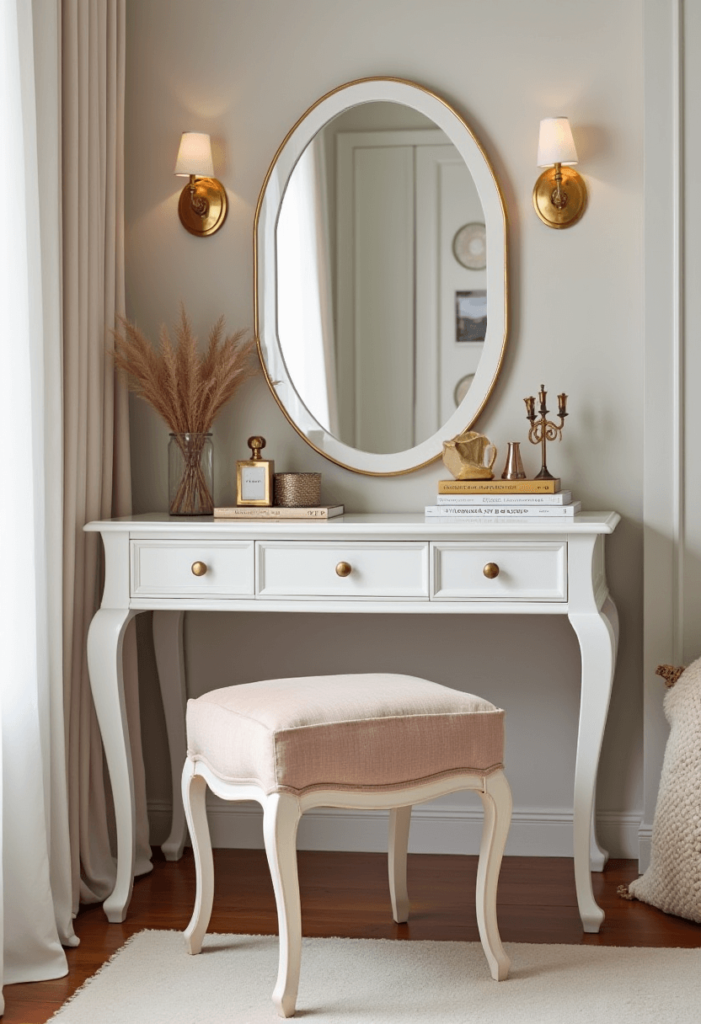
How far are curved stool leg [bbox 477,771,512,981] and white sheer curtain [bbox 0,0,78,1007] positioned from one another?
80 centimetres

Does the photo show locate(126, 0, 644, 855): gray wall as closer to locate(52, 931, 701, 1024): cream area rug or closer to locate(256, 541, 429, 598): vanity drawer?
locate(256, 541, 429, 598): vanity drawer

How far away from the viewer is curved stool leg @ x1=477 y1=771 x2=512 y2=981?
2.11 metres

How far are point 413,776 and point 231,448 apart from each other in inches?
48.2

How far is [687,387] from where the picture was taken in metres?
2.70

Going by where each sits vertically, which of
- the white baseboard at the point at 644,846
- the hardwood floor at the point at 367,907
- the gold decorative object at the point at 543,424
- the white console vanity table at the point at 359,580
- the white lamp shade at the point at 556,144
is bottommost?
the hardwood floor at the point at 367,907

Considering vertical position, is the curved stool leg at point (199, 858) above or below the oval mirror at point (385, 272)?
below

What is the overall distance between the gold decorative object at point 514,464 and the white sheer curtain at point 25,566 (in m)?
1.03

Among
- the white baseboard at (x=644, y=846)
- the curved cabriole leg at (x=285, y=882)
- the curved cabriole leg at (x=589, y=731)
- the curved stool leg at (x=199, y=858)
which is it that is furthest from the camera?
the white baseboard at (x=644, y=846)

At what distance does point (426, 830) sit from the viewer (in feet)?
9.59

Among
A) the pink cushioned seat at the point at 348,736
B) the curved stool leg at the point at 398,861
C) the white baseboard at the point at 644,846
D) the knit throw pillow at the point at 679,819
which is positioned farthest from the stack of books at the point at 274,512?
the white baseboard at the point at 644,846

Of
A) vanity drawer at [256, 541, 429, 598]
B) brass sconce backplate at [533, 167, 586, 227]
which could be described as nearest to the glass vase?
vanity drawer at [256, 541, 429, 598]

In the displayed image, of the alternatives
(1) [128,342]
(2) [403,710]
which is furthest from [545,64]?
(2) [403,710]

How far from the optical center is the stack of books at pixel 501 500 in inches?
97.8

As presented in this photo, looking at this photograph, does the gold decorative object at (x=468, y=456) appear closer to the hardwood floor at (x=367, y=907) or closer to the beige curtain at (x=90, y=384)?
the beige curtain at (x=90, y=384)
